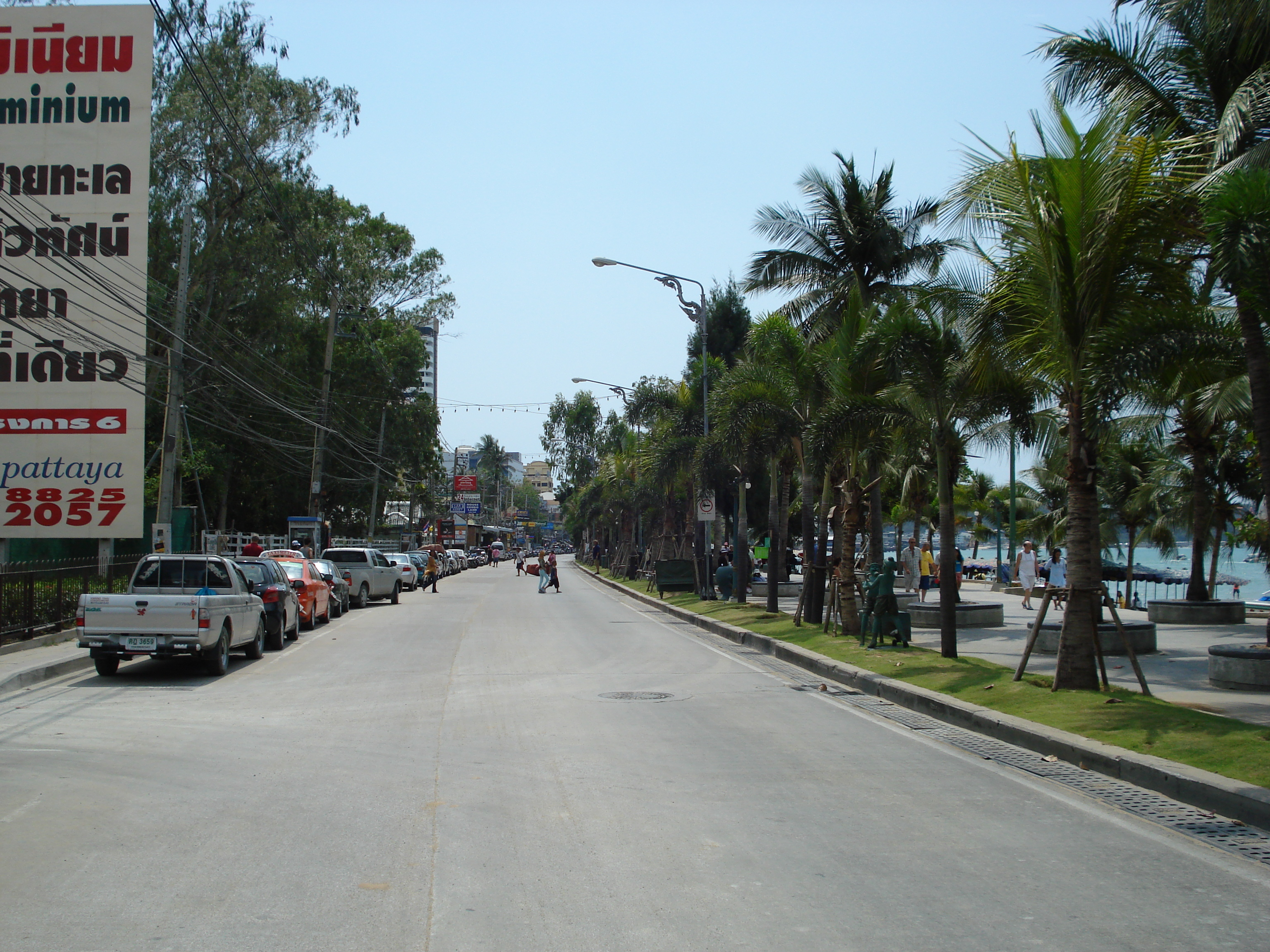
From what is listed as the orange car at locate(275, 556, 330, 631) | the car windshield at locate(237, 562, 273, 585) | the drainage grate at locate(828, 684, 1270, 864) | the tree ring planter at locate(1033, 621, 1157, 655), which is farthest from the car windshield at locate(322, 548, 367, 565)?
the drainage grate at locate(828, 684, 1270, 864)

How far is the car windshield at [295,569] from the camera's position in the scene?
24.4 m

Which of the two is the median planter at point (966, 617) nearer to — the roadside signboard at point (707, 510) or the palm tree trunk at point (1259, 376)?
the palm tree trunk at point (1259, 376)

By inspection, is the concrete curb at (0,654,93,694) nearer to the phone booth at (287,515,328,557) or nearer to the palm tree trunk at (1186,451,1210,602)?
the palm tree trunk at (1186,451,1210,602)

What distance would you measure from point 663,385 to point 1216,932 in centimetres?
3433

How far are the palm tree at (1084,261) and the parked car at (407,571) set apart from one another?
116 feet

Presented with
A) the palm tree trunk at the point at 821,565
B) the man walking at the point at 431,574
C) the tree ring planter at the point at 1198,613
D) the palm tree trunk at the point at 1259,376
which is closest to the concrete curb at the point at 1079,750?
the palm tree trunk at the point at 1259,376

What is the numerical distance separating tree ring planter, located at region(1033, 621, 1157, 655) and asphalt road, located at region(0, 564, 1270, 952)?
5223mm

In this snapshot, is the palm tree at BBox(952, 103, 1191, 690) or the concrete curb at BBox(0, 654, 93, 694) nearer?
the palm tree at BBox(952, 103, 1191, 690)

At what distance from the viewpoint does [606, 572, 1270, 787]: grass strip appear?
26.6 ft

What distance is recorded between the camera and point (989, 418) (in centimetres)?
1602

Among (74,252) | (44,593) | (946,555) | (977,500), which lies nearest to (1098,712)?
(946,555)

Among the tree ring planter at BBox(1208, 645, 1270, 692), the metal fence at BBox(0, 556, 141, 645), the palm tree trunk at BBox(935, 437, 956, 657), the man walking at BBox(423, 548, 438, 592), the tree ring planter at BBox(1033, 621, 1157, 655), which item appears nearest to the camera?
the tree ring planter at BBox(1208, 645, 1270, 692)

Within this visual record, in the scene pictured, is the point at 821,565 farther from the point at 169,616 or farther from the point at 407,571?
the point at 407,571

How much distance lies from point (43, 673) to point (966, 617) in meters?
16.4
